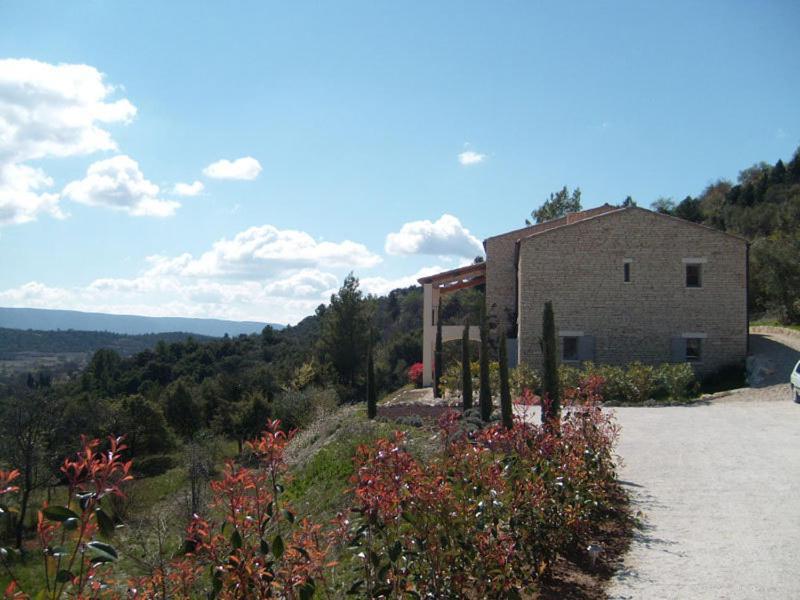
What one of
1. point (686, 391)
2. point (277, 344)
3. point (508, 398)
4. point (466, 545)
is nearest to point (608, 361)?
point (686, 391)

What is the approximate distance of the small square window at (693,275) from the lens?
87.0 feet

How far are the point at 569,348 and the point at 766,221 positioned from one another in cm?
3045

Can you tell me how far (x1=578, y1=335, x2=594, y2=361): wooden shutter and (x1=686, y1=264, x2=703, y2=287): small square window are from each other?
4.71 m

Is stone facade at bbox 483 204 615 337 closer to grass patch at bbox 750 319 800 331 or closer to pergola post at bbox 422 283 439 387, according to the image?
pergola post at bbox 422 283 439 387

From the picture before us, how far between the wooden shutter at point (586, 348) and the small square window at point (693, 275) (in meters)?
4.71

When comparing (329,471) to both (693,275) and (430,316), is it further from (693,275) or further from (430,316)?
(693,275)

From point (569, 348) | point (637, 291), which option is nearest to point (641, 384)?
point (569, 348)

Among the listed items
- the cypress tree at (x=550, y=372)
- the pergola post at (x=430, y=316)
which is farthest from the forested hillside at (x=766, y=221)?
the cypress tree at (x=550, y=372)

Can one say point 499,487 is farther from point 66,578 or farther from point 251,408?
point 251,408

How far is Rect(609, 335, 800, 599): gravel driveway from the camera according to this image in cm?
595

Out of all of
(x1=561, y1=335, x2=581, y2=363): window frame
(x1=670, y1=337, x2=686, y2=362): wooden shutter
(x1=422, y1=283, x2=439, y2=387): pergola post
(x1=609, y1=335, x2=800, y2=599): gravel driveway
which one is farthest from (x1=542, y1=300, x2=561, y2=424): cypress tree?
(x1=422, y1=283, x2=439, y2=387): pergola post

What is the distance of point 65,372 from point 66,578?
82225 millimetres

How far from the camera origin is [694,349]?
26422 millimetres

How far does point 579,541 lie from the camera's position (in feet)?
23.0
